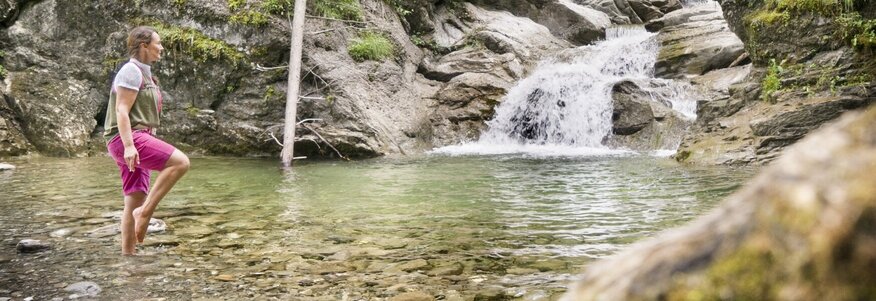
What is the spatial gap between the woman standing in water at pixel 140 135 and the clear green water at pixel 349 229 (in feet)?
1.07

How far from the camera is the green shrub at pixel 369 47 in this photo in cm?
1656

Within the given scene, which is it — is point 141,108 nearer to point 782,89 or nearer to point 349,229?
point 349,229

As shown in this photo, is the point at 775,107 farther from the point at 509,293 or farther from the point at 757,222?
the point at 757,222

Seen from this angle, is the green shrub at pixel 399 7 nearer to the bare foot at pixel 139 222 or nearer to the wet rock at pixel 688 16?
the wet rock at pixel 688 16

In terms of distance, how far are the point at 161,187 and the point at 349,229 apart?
178 centimetres

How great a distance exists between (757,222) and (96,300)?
154 inches

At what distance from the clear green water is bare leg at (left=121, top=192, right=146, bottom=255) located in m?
0.14

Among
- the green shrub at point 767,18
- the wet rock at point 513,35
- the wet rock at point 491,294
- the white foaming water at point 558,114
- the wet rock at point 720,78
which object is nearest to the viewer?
the wet rock at point 491,294

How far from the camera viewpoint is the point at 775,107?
1140 centimetres

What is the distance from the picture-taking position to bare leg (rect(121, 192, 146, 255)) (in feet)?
16.5

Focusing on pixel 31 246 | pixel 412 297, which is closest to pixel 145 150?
pixel 31 246

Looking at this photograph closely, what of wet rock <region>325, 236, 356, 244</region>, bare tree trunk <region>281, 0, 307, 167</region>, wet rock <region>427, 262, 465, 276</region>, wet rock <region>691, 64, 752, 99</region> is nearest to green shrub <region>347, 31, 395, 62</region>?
bare tree trunk <region>281, 0, 307, 167</region>

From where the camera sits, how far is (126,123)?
477 centimetres

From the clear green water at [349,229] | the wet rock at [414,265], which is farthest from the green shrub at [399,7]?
the wet rock at [414,265]
